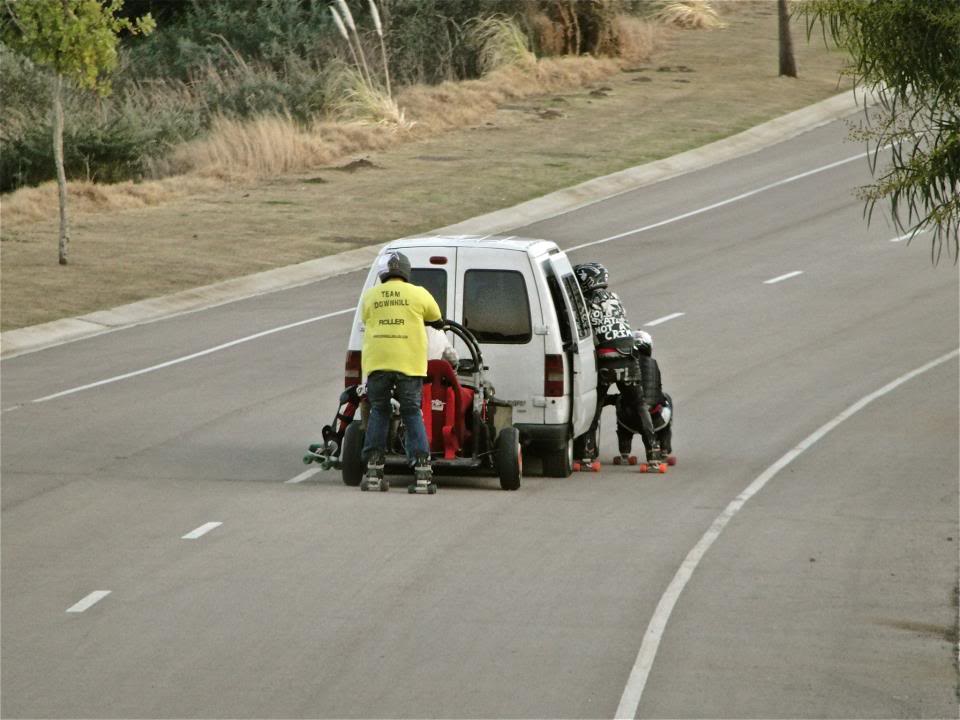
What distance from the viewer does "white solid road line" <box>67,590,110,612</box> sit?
10.5 metres

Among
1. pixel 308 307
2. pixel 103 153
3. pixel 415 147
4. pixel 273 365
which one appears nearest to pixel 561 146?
pixel 415 147

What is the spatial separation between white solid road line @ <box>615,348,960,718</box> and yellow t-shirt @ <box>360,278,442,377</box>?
2.62 m

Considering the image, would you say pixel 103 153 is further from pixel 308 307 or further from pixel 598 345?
pixel 598 345

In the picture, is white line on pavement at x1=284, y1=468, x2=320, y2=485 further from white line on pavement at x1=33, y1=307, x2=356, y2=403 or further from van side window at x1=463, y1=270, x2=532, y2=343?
white line on pavement at x1=33, y1=307, x2=356, y2=403

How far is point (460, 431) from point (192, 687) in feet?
18.5

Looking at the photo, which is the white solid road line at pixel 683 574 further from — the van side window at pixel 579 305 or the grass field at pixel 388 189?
the grass field at pixel 388 189

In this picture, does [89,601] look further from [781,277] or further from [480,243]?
[781,277]

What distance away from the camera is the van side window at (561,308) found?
14.9 m

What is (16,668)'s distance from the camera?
9.38 m

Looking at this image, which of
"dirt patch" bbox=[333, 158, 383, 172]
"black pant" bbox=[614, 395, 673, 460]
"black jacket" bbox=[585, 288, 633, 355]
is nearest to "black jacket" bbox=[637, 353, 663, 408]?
"black pant" bbox=[614, 395, 673, 460]

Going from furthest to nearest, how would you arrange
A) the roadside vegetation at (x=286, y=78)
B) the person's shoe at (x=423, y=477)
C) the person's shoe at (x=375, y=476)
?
1. the roadside vegetation at (x=286, y=78)
2. the person's shoe at (x=375, y=476)
3. the person's shoe at (x=423, y=477)

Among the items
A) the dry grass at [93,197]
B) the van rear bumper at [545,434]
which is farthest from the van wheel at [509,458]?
the dry grass at [93,197]

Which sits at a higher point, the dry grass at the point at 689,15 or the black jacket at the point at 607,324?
the dry grass at the point at 689,15

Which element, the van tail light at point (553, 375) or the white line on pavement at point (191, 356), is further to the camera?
the white line on pavement at point (191, 356)
